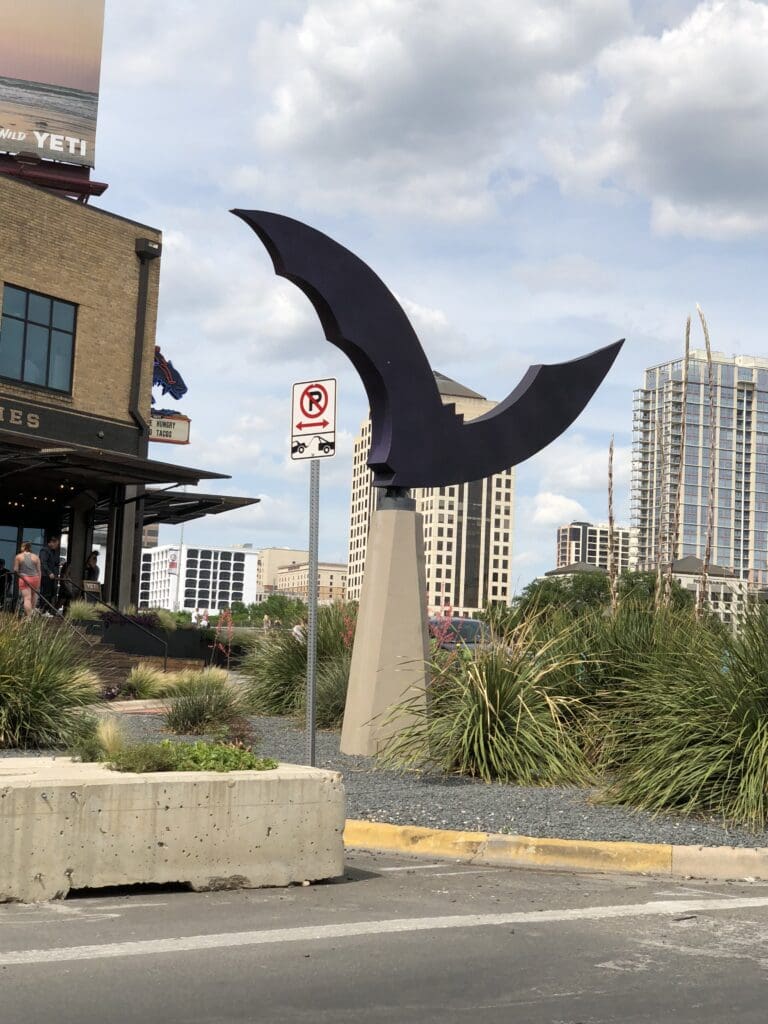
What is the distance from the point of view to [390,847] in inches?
348

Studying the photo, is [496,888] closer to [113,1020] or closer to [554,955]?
[554,955]

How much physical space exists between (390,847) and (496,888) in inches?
54.2

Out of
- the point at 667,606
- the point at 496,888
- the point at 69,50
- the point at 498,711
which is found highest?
the point at 69,50

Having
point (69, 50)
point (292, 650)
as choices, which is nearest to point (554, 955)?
point (292, 650)

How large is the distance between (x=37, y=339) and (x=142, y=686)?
1197 centimetres

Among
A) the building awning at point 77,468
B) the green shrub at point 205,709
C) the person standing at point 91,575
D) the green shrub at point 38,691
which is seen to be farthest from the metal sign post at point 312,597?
the person standing at point 91,575

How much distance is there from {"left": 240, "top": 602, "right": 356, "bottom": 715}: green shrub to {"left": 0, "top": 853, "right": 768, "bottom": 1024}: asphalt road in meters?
9.07

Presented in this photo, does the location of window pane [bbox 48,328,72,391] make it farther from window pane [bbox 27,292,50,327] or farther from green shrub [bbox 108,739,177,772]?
green shrub [bbox 108,739,177,772]

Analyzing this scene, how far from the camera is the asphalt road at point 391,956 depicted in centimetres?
488

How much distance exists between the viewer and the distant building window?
2767cm

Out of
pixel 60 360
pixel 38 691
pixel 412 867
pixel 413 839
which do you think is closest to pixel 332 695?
pixel 38 691

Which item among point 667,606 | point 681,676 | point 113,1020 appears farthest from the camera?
point 667,606

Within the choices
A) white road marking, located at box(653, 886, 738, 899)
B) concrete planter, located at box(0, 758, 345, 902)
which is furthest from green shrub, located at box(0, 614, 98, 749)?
white road marking, located at box(653, 886, 738, 899)

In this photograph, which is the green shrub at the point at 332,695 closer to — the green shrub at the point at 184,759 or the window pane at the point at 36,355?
the green shrub at the point at 184,759
